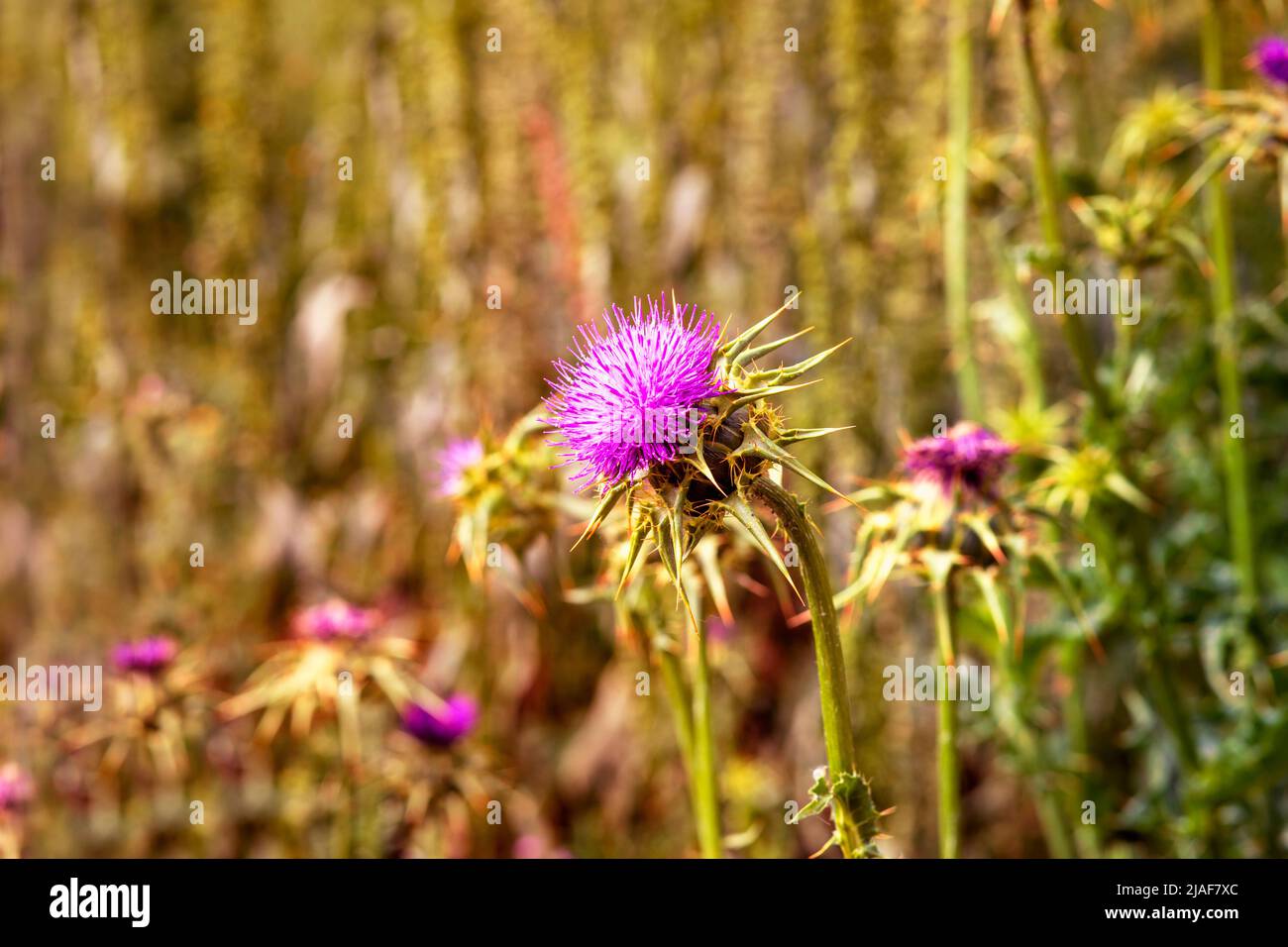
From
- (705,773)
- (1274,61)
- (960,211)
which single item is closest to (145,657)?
(705,773)

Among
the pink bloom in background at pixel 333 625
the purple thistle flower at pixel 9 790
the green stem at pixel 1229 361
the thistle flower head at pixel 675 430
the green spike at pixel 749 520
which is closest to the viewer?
the green spike at pixel 749 520

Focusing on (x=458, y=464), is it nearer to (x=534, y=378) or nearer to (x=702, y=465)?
(x=702, y=465)

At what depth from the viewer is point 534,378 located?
5695mm

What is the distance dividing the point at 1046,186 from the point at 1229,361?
977 mm

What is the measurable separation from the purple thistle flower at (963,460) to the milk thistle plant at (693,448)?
0.86m

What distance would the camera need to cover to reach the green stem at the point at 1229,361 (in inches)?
145

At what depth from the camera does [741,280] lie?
561 centimetres

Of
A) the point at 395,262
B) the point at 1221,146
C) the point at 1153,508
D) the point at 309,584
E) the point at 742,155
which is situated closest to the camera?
the point at 1221,146

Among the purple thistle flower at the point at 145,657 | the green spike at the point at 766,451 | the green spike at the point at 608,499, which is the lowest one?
the purple thistle flower at the point at 145,657

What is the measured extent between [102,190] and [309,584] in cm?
289

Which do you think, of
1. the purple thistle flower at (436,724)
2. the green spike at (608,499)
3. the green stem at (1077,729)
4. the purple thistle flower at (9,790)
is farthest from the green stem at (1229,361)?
the purple thistle flower at (9,790)

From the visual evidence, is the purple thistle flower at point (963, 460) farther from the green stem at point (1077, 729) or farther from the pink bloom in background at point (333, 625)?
the pink bloom in background at point (333, 625)
